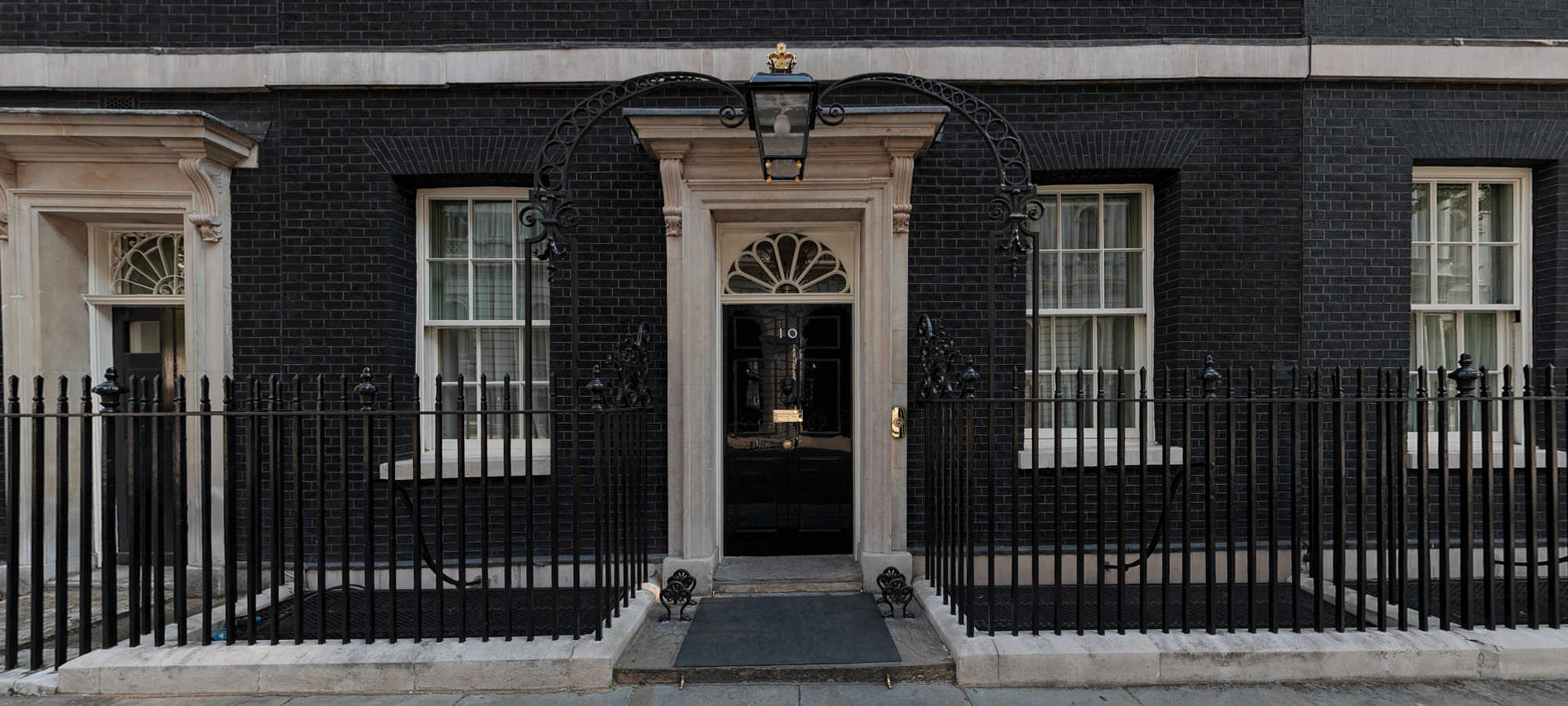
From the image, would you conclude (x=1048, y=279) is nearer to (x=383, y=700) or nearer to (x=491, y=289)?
(x=491, y=289)

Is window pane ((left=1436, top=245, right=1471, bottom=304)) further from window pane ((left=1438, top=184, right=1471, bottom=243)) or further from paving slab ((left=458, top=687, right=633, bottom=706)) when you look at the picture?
paving slab ((left=458, top=687, right=633, bottom=706))

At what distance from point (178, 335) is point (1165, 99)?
8279 millimetres

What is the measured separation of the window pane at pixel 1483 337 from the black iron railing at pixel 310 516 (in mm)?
6856

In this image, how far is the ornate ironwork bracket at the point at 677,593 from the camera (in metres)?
4.79

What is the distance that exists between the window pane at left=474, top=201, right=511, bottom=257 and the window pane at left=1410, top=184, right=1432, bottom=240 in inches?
296

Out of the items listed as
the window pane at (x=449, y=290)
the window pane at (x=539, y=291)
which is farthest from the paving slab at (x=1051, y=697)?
the window pane at (x=449, y=290)

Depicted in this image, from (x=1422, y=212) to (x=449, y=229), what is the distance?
810 centimetres

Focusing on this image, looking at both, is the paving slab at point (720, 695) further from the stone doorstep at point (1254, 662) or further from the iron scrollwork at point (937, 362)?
the iron scrollwork at point (937, 362)

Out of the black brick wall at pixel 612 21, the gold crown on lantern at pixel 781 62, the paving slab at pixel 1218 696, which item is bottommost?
the paving slab at pixel 1218 696

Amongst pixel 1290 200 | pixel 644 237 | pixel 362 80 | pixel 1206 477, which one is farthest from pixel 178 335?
pixel 1290 200

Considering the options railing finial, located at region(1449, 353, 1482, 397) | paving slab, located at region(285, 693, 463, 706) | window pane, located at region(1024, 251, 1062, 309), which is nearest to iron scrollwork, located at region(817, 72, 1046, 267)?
window pane, located at region(1024, 251, 1062, 309)

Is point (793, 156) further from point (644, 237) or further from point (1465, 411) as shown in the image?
point (1465, 411)

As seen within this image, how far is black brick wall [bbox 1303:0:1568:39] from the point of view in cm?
577

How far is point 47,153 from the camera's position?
5410 millimetres
